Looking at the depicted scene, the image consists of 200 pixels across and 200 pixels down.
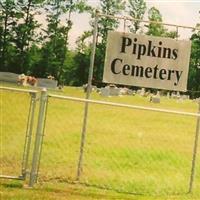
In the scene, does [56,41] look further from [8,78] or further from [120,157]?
[120,157]

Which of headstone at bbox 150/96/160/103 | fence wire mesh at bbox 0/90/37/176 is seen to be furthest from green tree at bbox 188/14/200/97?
fence wire mesh at bbox 0/90/37/176

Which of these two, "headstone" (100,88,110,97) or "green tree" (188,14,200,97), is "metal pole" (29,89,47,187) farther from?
"green tree" (188,14,200,97)

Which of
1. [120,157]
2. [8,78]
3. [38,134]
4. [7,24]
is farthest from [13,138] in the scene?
[7,24]

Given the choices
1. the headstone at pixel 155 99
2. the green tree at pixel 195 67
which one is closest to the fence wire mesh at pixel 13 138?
the headstone at pixel 155 99

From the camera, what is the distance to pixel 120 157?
1107 centimetres

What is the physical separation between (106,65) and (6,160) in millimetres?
2554

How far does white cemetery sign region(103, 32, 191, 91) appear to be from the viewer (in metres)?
8.78

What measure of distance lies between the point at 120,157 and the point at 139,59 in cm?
293

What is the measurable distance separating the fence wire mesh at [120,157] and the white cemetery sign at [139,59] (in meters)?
1.64

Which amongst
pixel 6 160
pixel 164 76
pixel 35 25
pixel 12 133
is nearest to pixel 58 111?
pixel 12 133

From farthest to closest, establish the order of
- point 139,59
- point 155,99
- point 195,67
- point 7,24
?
1. point 7,24
2. point 195,67
3. point 155,99
4. point 139,59

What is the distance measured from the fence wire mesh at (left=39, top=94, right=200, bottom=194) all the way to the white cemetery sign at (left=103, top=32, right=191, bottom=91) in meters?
1.64

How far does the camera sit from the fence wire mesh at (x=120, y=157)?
8.88 meters

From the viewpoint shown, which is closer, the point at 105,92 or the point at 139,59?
the point at 139,59
